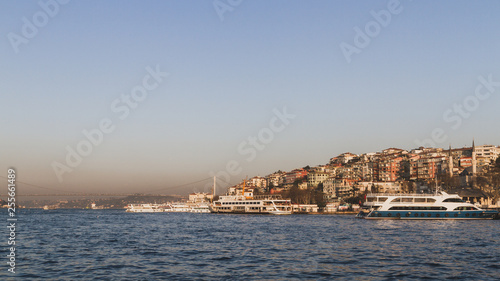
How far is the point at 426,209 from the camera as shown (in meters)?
76.8

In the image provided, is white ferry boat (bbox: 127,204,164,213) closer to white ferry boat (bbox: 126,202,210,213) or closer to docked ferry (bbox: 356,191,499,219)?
white ferry boat (bbox: 126,202,210,213)

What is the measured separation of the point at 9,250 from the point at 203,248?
13.3 metres

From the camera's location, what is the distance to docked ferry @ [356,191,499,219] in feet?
250

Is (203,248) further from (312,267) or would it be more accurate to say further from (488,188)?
(488,188)

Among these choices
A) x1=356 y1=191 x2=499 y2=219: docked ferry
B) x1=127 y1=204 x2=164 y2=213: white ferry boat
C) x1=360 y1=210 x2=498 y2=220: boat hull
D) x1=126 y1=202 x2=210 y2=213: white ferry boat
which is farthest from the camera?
x1=127 y1=204 x2=164 y2=213: white ferry boat

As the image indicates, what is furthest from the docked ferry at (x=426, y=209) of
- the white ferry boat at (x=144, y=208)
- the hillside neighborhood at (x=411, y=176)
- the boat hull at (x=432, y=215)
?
the white ferry boat at (x=144, y=208)

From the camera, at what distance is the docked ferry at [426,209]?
250 ft

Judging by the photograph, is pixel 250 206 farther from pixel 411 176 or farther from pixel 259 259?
pixel 259 259

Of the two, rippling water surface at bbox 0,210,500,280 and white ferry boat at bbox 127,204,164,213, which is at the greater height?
rippling water surface at bbox 0,210,500,280

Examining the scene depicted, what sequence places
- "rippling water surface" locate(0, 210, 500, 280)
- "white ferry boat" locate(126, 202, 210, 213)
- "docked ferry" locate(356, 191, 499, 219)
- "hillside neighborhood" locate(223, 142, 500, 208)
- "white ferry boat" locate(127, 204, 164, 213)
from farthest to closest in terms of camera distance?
1. "white ferry boat" locate(127, 204, 164, 213)
2. "white ferry boat" locate(126, 202, 210, 213)
3. "hillside neighborhood" locate(223, 142, 500, 208)
4. "docked ferry" locate(356, 191, 499, 219)
5. "rippling water surface" locate(0, 210, 500, 280)

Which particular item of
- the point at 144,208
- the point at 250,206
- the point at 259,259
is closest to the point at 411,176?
the point at 250,206

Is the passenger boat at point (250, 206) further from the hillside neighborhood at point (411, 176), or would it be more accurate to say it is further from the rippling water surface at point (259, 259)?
the rippling water surface at point (259, 259)

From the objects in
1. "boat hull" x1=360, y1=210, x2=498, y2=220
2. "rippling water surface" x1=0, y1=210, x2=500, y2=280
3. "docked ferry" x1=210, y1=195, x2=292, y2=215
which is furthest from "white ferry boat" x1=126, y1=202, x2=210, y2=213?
"rippling water surface" x1=0, y1=210, x2=500, y2=280

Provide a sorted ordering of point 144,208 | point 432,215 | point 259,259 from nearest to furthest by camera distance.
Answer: point 259,259 → point 432,215 → point 144,208
